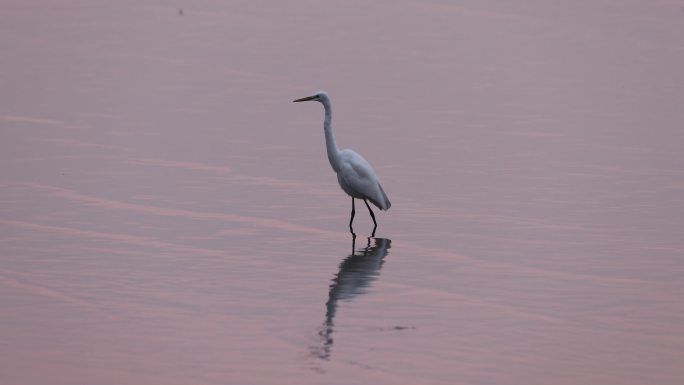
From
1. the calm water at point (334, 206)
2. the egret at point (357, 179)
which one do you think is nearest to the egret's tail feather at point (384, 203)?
the egret at point (357, 179)

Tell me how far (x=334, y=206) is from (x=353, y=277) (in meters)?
3.48

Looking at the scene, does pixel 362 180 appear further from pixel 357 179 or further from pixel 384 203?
pixel 384 203

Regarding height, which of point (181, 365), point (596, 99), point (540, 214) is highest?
point (596, 99)

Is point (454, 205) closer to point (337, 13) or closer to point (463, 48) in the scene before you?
point (463, 48)

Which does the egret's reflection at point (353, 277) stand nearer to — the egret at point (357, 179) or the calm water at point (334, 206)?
the calm water at point (334, 206)

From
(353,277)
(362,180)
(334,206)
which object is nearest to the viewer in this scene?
(353,277)

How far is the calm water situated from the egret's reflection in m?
0.04

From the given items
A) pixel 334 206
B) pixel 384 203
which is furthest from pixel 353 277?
pixel 334 206

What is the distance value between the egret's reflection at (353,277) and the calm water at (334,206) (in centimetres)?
4

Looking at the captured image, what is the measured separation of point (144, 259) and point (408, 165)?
6.06 m

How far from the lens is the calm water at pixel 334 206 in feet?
Result: 35.7

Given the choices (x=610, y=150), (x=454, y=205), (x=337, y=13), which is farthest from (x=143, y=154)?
(x=337, y=13)

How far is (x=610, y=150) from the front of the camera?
20.4 m

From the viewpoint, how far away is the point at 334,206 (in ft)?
55.2
